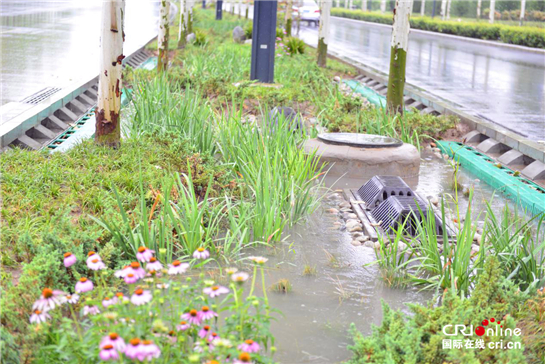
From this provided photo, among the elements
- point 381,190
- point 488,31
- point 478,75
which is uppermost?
point 488,31

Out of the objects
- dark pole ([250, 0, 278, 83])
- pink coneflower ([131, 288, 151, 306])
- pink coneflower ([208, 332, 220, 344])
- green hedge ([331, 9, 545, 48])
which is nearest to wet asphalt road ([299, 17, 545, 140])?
green hedge ([331, 9, 545, 48])

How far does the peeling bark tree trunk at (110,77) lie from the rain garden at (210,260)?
181 mm

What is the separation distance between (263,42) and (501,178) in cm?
585

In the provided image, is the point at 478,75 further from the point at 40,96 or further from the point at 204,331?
the point at 204,331

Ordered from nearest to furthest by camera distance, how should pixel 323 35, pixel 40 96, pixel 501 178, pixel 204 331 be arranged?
pixel 204 331 → pixel 501 178 → pixel 40 96 → pixel 323 35

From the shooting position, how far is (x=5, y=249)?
392 cm

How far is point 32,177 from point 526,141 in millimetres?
5293

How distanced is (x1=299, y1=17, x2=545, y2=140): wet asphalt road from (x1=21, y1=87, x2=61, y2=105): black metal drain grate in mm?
6124

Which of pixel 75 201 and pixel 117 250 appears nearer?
pixel 117 250

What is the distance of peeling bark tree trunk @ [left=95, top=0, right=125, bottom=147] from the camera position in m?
6.11

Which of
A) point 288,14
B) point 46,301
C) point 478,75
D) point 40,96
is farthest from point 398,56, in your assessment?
point 288,14

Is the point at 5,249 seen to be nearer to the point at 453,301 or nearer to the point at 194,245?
the point at 194,245

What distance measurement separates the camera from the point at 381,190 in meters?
5.81

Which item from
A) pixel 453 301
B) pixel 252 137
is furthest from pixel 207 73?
pixel 453 301
